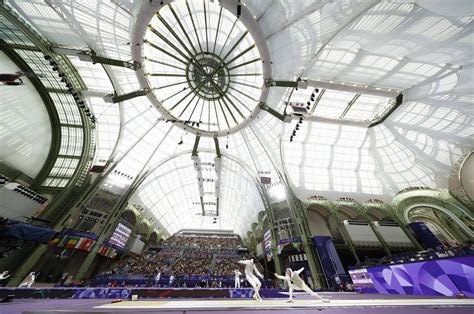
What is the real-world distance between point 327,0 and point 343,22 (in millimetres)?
3014

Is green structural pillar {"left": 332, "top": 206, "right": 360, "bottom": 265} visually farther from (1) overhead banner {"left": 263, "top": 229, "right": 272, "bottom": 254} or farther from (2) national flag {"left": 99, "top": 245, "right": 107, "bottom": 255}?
(2) national flag {"left": 99, "top": 245, "right": 107, "bottom": 255}

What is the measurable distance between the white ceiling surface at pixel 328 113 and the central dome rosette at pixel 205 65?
89.1 inches

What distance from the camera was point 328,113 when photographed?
2992cm

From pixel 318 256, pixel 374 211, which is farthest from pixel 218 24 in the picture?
pixel 374 211

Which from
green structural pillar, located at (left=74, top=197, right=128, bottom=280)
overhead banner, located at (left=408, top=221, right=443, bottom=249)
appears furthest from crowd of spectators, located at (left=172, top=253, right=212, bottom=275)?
overhead banner, located at (left=408, top=221, right=443, bottom=249)

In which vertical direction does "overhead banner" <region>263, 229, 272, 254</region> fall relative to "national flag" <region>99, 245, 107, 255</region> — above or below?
above

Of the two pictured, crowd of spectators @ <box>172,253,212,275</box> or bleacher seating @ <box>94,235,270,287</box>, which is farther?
crowd of spectators @ <box>172,253,212,275</box>

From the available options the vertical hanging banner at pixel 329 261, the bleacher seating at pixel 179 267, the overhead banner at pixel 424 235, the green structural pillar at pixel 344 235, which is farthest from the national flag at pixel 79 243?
the overhead banner at pixel 424 235

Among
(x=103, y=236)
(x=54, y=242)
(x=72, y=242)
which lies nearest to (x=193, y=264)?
(x=103, y=236)

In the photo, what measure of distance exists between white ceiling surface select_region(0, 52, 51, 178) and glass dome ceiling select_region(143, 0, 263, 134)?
18523mm

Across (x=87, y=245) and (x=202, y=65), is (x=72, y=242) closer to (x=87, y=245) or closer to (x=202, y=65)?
(x=87, y=245)

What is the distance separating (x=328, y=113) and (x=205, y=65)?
2045 cm

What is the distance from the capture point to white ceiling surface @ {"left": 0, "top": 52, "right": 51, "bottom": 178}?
24.0 m

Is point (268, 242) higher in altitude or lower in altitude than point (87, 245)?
higher
